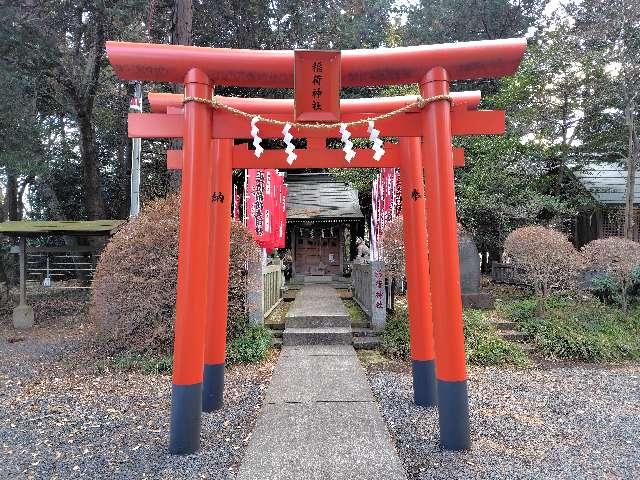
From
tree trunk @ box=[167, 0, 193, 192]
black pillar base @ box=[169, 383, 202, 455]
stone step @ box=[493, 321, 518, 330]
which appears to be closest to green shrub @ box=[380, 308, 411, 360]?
stone step @ box=[493, 321, 518, 330]

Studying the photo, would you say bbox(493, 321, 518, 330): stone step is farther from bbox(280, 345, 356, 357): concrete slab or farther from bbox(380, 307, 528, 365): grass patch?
bbox(280, 345, 356, 357): concrete slab

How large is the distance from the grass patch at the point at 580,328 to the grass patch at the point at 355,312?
10.4 ft

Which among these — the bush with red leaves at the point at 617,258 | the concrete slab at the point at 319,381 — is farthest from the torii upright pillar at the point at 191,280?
the bush with red leaves at the point at 617,258

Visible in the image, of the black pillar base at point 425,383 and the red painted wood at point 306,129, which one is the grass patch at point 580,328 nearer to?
the black pillar base at point 425,383

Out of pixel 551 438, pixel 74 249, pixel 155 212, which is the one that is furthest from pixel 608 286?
pixel 74 249

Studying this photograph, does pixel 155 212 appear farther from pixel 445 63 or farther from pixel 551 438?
pixel 551 438

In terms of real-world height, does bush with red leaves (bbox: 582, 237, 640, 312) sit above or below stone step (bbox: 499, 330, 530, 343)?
above

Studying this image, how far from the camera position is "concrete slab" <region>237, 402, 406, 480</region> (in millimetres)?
3223

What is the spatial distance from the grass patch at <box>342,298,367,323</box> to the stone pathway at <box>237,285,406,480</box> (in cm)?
163

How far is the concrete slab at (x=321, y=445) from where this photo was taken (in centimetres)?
322

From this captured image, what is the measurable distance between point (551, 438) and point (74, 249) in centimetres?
1168

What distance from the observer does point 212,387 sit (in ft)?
15.2

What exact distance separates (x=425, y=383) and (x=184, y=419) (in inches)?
104

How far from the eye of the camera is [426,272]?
184 inches
